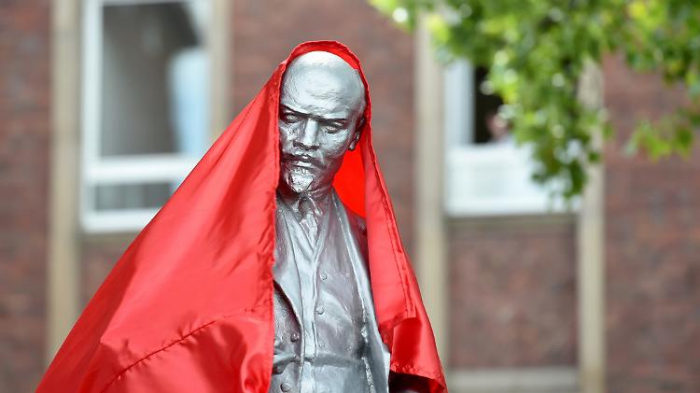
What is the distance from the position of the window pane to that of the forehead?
1168 centimetres

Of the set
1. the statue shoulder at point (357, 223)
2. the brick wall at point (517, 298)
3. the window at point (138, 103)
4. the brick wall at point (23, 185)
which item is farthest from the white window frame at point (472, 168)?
the statue shoulder at point (357, 223)

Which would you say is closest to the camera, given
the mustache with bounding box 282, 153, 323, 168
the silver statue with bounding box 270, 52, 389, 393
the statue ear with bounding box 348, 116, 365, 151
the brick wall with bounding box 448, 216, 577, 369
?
the silver statue with bounding box 270, 52, 389, 393

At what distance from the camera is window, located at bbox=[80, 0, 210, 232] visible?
56.3 feet

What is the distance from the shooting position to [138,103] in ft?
57.3

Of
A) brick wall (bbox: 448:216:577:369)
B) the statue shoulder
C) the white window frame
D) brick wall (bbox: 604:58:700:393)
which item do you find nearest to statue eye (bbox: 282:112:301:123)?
the statue shoulder

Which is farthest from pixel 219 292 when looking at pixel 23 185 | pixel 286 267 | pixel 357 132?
pixel 23 185

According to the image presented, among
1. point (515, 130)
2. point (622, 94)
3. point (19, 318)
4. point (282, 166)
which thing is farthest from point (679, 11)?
point (19, 318)

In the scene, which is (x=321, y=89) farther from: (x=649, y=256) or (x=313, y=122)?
(x=649, y=256)

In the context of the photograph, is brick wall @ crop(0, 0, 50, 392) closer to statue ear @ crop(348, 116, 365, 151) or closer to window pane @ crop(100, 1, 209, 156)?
window pane @ crop(100, 1, 209, 156)

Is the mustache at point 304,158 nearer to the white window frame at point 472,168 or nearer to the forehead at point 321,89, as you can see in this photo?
the forehead at point 321,89

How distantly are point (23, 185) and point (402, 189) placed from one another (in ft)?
9.86

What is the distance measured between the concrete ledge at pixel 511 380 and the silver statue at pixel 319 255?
34.3 ft

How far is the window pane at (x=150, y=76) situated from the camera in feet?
56.6

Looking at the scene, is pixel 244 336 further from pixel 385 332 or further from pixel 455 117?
pixel 455 117
